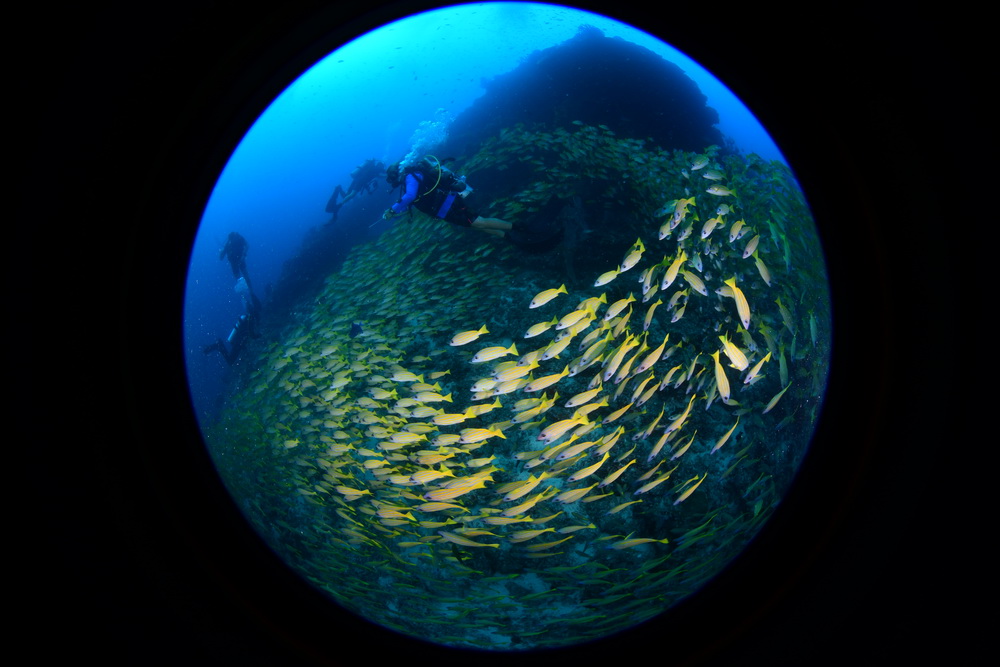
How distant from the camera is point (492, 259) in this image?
29.1 ft

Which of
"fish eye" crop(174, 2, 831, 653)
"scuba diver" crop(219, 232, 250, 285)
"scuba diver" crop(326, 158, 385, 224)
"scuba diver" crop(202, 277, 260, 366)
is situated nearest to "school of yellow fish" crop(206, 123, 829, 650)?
"fish eye" crop(174, 2, 831, 653)

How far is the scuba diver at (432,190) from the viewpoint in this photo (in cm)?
657

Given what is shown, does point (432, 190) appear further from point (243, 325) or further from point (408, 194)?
point (243, 325)

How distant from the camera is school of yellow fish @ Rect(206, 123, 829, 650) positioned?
393cm

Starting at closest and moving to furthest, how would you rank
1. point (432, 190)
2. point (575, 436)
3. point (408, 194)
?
point (575, 436), point (408, 194), point (432, 190)

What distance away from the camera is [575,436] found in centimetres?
372

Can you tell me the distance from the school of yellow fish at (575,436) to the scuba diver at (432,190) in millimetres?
1371

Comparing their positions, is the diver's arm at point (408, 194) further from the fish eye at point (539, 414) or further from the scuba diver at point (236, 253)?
the scuba diver at point (236, 253)

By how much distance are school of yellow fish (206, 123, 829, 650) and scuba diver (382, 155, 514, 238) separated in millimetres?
1371

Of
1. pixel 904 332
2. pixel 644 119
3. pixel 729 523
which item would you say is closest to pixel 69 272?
pixel 904 332

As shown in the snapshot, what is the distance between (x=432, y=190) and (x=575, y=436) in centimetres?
499

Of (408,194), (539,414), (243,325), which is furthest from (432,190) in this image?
(243,325)

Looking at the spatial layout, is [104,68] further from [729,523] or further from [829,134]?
[729,523]

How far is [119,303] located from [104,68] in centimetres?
78
